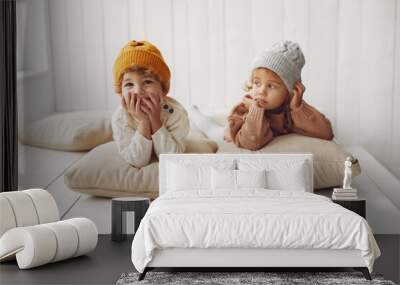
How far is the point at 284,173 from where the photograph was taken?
6.74 metres

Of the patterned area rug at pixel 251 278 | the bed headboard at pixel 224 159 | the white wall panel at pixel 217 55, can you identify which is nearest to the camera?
the patterned area rug at pixel 251 278

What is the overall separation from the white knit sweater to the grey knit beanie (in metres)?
0.87

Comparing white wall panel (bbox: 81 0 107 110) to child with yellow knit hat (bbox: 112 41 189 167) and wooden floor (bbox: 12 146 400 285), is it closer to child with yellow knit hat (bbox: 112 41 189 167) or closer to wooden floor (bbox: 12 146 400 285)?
child with yellow knit hat (bbox: 112 41 189 167)

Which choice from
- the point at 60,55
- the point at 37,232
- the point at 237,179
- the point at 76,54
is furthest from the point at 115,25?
the point at 37,232

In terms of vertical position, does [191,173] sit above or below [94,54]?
below

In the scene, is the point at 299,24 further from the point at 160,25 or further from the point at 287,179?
the point at 287,179

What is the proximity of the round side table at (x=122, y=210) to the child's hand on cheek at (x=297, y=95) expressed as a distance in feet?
5.15

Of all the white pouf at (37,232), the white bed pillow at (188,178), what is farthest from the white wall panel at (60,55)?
the white pouf at (37,232)

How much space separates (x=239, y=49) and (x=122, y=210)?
1.81 m

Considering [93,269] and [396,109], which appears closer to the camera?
[93,269]

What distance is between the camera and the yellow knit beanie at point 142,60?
7215mm

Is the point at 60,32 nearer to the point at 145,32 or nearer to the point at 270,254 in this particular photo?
the point at 145,32

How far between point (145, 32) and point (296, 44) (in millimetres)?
1369

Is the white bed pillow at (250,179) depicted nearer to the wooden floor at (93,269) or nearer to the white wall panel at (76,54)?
the wooden floor at (93,269)
